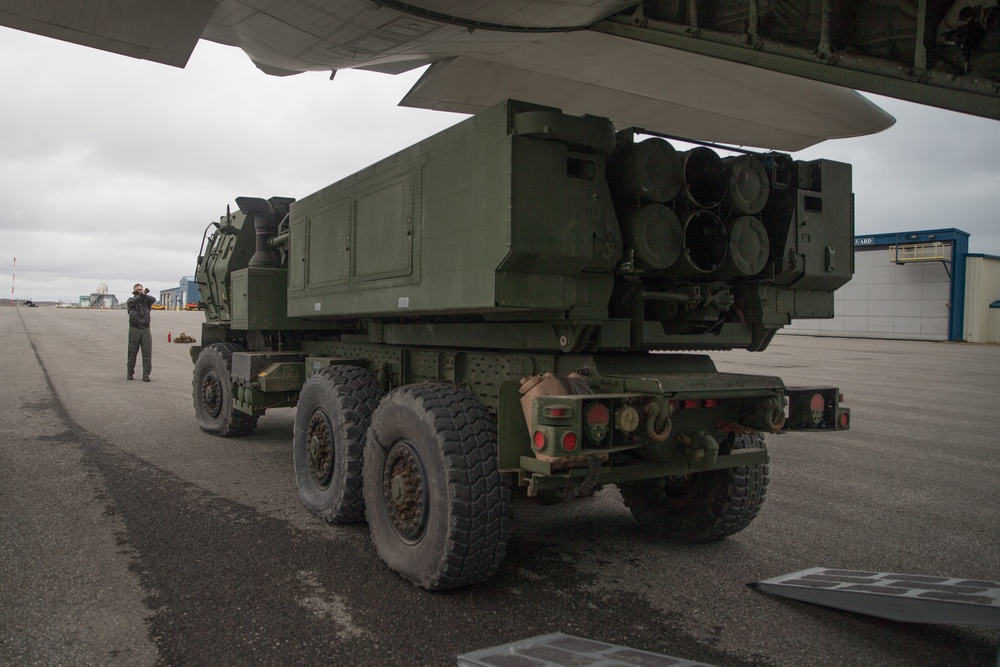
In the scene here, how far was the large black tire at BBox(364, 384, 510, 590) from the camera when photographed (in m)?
3.79

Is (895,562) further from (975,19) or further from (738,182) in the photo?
(975,19)

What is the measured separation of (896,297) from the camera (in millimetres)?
38281

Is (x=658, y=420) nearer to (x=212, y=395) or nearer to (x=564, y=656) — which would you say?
(x=564, y=656)

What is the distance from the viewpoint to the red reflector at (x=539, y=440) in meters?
3.37

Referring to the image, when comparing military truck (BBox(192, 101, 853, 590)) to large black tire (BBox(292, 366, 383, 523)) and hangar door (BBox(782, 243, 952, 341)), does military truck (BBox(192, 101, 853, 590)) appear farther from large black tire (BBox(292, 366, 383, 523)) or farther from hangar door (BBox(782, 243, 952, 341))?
hangar door (BBox(782, 243, 952, 341))

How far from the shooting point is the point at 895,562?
15.2ft

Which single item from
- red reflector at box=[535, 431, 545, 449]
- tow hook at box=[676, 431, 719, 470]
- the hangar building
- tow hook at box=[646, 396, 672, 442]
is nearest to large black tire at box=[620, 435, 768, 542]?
tow hook at box=[676, 431, 719, 470]

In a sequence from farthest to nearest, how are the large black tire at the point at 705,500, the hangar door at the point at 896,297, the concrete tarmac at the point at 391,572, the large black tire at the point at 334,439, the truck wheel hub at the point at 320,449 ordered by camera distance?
1. the hangar door at the point at 896,297
2. the truck wheel hub at the point at 320,449
3. the large black tire at the point at 334,439
4. the large black tire at the point at 705,500
5. the concrete tarmac at the point at 391,572

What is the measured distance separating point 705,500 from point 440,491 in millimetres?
2017

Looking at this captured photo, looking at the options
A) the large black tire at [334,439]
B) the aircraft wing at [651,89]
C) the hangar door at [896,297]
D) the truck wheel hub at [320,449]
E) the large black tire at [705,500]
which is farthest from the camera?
the hangar door at [896,297]

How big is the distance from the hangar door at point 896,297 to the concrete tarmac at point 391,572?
109ft

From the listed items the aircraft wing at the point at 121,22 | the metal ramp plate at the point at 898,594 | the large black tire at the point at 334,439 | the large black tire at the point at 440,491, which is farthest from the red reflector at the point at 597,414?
the aircraft wing at the point at 121,22

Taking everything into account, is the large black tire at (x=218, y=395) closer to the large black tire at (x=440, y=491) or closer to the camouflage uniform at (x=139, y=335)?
the large black tire at (x=440, y=491)

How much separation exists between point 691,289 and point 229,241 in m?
6.95
